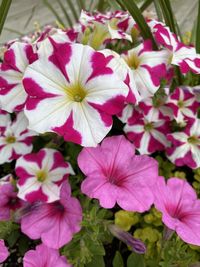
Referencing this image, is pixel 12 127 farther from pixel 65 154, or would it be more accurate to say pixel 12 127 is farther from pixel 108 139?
pixel 108 139

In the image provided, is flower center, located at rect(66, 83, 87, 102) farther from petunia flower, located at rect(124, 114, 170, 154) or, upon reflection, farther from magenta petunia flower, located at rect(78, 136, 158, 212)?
petunia flower, located at rect(124, 114, 170, 154)

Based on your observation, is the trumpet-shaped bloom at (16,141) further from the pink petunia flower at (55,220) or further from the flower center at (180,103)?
the flower center at (180,103)

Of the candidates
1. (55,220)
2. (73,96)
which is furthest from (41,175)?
(73,96)

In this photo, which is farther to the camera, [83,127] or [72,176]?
[72,176]

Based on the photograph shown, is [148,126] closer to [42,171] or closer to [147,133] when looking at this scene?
[147,133]

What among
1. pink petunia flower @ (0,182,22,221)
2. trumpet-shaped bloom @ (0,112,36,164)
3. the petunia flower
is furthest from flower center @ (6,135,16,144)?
the petunia flower

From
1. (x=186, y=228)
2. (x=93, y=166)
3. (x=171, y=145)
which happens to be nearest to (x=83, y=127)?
(x=93, y=166)
